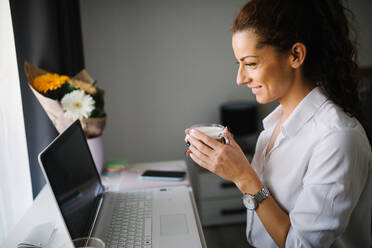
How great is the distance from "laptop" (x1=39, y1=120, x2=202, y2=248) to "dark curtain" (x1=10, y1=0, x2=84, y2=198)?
1.01 feet

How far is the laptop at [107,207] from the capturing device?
91 centimetres

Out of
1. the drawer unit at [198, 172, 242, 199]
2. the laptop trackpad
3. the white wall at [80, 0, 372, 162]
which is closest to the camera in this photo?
the laptop trackpad

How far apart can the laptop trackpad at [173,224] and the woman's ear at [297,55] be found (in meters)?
0.66

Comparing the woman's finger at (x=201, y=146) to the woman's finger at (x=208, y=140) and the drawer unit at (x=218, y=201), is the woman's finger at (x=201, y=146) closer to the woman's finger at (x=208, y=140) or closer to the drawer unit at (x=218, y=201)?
the woman's finger at (x=208, y=140)

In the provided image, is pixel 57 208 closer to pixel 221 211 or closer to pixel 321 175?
pixel 321 175

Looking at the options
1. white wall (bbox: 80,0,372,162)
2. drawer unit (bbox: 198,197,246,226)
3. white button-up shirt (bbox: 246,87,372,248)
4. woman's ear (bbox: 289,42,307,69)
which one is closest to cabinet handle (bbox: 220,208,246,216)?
drawer unit (bbox: 198,197,246,226)

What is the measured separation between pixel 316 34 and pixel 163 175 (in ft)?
3.20

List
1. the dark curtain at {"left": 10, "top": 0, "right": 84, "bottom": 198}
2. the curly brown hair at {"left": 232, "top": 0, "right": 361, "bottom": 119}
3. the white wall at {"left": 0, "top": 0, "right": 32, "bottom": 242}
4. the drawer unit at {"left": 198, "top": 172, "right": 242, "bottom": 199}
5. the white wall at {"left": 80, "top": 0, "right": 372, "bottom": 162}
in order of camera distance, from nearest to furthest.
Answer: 1. the curly brown hair at {"left": 232, "top": 0, "right": 361, "bottom": 119}
2. the white wall at {"left": 0, "top": 0, "right": 32, "bottom": 242}
3. the dark curtain at {"left": 10, "top": 0, "right": 84, "bottom": 198}
4. the drawer unit at {"left": 198, "top": 172, "right": 242, "bottom": 199}
5. the white wall at {"left": 80, "top": 0, "right": 372, "bottom": 162}

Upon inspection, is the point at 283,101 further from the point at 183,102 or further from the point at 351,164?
the point at 183,102

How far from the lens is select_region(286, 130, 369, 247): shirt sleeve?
85cm

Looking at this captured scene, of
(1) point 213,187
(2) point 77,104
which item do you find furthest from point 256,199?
(1) point 213,187

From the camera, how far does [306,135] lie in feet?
3.29

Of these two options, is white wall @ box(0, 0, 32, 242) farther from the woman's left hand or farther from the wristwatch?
the wristwatch

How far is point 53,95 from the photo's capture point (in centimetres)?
140
